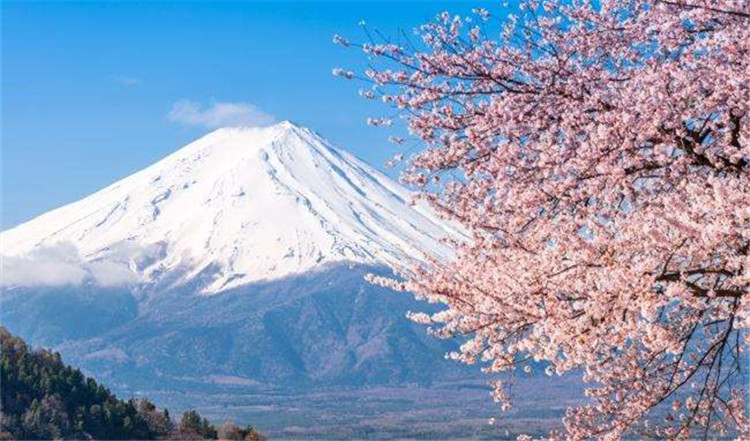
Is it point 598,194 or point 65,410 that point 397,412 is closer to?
point 65,410

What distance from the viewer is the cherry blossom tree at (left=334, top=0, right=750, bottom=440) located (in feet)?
21.9

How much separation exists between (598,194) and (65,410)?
27.0m

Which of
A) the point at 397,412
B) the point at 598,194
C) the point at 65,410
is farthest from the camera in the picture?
the point at 397,412

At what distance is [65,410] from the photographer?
32156 millimetres

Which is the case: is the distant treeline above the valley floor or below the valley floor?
below

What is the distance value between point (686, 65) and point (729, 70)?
0.48 m

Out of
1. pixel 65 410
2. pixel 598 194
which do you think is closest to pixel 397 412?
pixel 65 410

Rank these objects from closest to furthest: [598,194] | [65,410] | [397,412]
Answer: [598,194] < [65,410] < [397,412]

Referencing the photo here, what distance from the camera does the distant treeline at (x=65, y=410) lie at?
28.1m

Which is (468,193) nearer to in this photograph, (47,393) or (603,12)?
(603,12)

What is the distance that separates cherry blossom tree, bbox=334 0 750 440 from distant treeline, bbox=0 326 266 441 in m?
18.1

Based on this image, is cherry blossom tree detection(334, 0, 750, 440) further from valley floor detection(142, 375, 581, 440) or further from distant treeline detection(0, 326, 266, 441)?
valley floor detection(142, 375, 581, 440)

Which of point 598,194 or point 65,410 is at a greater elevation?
point 65,410

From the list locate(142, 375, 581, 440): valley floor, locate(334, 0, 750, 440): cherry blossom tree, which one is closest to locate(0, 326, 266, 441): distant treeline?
locate(334, 0, 750, 440): cherry blossom tree
